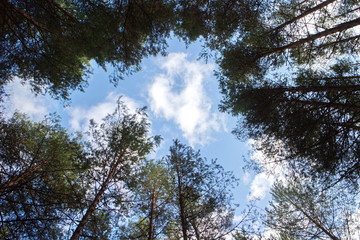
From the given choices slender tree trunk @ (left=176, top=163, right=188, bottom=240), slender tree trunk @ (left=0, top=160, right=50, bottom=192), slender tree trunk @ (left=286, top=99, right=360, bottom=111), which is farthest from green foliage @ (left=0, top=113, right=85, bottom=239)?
slender tree trunk @ (left=286, top=99, right=360, bottom=111)

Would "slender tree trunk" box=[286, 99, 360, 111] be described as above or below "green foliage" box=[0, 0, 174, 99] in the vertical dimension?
below

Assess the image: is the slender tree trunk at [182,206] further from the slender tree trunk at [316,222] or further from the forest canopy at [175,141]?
the slender tree trunk at [316,222]

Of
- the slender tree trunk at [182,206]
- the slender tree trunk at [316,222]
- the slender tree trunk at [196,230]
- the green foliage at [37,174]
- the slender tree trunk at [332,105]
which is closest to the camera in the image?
the green foliage at [37,174]

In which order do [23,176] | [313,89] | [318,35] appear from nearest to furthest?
[23,176] → [313,89] → [318,35]

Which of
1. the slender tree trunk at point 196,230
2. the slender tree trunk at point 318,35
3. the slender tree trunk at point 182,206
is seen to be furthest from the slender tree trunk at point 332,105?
the slender tree trunk at point 196,230

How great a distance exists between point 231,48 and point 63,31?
686 cm

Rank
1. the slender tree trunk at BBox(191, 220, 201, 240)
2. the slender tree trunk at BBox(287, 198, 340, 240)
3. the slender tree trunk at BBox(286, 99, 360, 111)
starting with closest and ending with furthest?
the slender tree trunk at BBox(286, 99, 360, 111) < the slender tree trunk at BBox(191, 220, 201, 240) < the slender tree trunk at BBox(287, 198, 340, 240)

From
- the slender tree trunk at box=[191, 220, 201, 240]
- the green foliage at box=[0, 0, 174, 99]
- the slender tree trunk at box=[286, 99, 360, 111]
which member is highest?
the green foliage at box=[0, 0, 174, 99]

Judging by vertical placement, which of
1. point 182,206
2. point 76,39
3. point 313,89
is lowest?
point 182,206

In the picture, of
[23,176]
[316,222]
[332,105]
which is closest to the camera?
[23,176]

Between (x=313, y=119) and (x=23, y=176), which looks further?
Result: (x=313, y=119)

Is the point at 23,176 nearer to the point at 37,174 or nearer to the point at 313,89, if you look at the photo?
the point at 37,174

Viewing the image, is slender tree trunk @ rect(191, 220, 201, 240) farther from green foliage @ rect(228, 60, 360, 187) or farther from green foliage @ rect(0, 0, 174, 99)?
green foliage @ rect(0, 0, 174, 99)

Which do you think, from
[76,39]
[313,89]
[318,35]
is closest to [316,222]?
[313,89]
